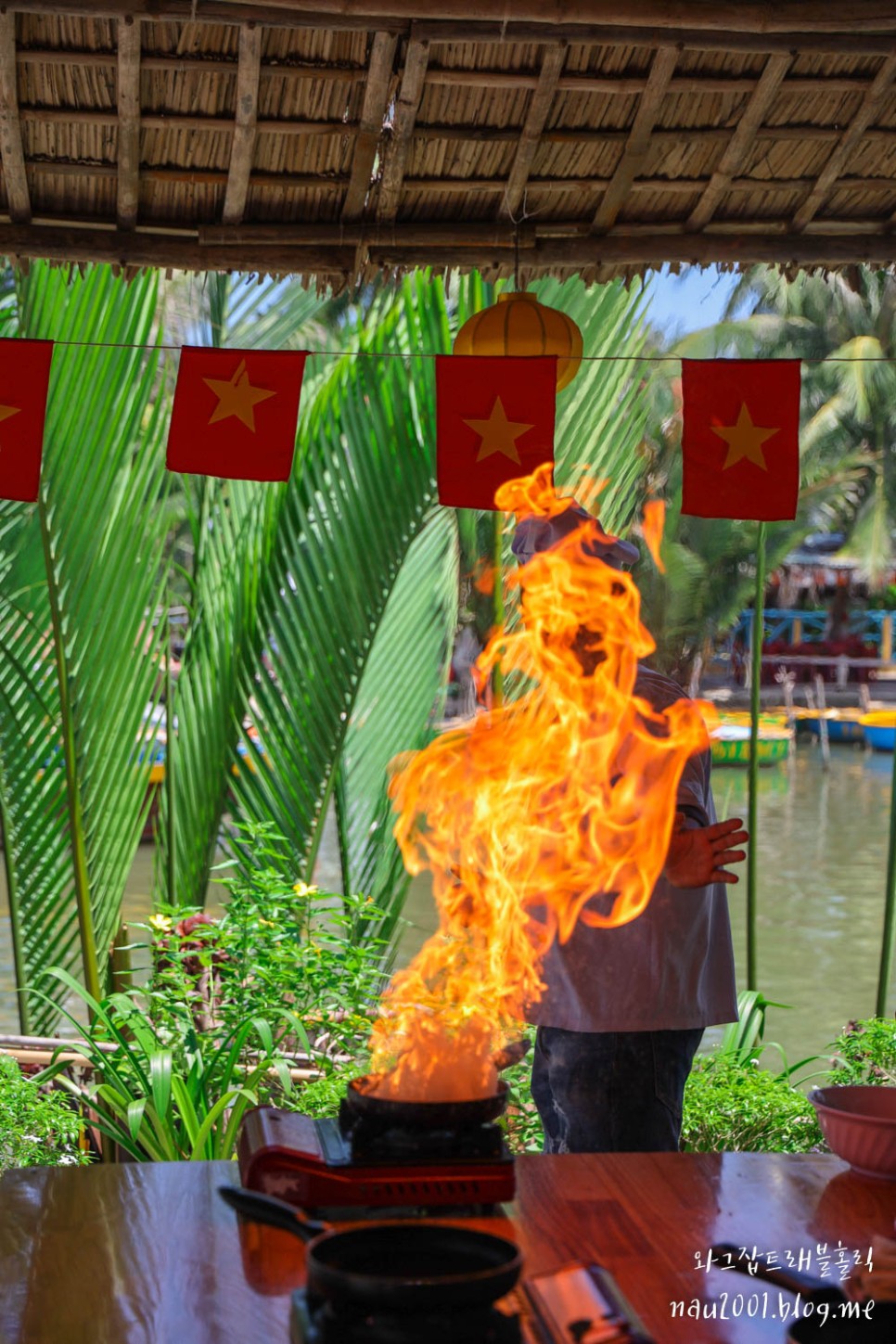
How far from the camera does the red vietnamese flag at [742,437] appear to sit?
438 centimetres

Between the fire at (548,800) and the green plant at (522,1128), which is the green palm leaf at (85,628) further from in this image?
the fire at (548,800)

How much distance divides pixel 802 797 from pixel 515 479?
23078 millimetres

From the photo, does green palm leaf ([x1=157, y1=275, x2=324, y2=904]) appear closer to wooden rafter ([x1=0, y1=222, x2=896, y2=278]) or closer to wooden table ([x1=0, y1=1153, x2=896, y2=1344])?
wooden rafter ([x1=0, y1=222, x2=896, y2=278])

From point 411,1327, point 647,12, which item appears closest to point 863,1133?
point 411,1327

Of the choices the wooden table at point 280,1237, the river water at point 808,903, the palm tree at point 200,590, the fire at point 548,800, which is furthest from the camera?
the river water at point 808,903

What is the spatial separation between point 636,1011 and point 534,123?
256 centimetres

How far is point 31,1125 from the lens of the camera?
3.86m

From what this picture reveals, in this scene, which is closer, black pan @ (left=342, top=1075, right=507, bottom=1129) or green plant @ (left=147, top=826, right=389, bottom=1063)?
black pan @ (left=342, top=1075, right=507, bottom=1129)

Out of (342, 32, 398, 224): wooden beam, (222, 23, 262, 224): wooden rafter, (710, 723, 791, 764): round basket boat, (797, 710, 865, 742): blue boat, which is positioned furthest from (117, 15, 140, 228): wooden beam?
(797, 710, 865, 742): blue boat

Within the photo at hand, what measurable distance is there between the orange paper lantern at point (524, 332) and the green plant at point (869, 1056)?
2455 millimetres

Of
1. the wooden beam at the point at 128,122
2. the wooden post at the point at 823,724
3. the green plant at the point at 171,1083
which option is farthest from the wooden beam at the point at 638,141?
the wooden post at the point at 823,724

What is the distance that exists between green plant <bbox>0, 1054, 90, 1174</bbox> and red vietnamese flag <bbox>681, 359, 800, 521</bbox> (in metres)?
2.65

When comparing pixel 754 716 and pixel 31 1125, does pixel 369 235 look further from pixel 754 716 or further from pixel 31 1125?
pixel 31 1125

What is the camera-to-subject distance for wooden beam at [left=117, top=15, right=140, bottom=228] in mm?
3536
